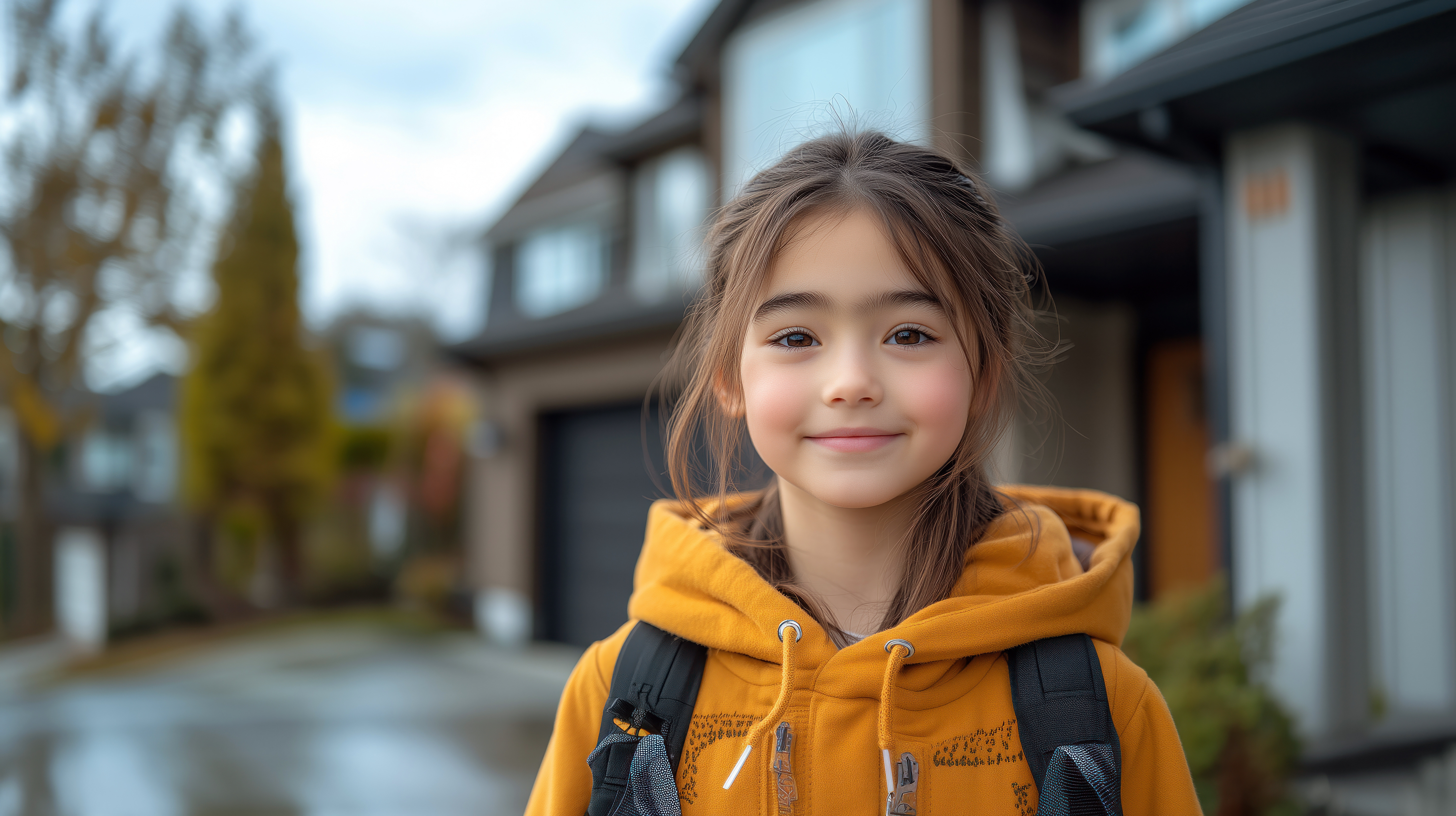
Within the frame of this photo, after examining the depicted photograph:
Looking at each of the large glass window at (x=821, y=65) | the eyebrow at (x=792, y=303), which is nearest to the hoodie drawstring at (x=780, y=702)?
the eyebrow at (x=792, y=303)

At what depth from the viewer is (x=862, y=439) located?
3.62 feet

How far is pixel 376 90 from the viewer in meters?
20.7

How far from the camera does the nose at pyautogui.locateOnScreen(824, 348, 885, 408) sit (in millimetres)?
1066

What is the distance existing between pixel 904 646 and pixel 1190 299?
580cm

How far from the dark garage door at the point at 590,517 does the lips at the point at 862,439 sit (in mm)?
6946

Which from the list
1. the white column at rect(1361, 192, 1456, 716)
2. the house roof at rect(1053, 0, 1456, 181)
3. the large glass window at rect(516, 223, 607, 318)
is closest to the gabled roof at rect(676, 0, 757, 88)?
the large glass window at rect(516, 223, 607, 318)

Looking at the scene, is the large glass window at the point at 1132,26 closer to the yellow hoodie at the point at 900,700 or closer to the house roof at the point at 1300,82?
the house roof at the point at 1300,82

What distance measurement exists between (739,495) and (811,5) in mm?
7166

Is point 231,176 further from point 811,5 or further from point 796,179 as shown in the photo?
point 796,179

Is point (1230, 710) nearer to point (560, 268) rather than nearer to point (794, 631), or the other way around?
point (794, 631)

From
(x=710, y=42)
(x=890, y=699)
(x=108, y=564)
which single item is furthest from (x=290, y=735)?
(x=710, y=42)

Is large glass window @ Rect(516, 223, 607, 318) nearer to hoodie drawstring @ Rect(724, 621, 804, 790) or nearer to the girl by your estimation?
the girl

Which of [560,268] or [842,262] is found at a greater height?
[560,268]

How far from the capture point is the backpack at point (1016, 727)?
1.03 metres
